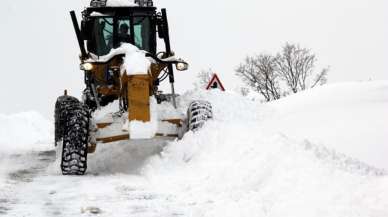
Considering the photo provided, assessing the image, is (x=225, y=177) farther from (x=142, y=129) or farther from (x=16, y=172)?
(x=16, y=172)

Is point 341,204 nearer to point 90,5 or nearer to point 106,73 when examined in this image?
point 106,73

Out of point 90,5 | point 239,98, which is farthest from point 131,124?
point 239,98

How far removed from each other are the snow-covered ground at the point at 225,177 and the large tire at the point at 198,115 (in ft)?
0.59

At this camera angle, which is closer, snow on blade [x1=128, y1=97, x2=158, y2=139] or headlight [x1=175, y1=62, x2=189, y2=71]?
snow on blade [x1=128, y1=97, x2=158, y2=139]

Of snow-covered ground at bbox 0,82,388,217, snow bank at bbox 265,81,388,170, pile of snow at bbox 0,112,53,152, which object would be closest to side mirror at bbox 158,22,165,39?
snow-covered ground at bbox 0,82,388,217

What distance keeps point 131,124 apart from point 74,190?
1.80 meters

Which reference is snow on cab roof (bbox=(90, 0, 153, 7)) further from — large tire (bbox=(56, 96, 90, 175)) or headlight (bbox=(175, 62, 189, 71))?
large tire (bbox=(56, 96, 90, 175))

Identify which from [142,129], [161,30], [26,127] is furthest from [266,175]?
[26,127]

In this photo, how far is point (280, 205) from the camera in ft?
14.9

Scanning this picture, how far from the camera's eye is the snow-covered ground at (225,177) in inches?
180

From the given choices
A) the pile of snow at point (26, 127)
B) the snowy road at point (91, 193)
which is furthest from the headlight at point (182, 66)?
the pile of snow at point (26, 127)

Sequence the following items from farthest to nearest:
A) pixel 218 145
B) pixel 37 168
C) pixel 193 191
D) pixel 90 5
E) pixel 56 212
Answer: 1. pixel 90 5
2. pixel 37 168
3. pixel 218 145
4. pixel 193 191
5. pixel 56 212

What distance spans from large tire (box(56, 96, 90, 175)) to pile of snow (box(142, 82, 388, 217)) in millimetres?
892

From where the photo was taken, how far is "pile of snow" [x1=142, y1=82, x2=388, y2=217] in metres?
4.38
